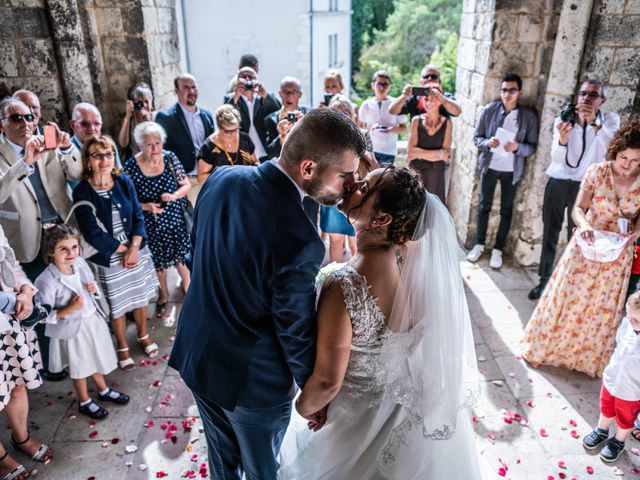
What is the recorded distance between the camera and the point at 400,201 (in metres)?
2.01

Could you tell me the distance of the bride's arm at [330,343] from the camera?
6.19 feet

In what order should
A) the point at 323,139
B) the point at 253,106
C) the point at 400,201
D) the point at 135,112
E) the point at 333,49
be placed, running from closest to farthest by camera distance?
1. the point at 323,139
2. the point at 400,201
3. the point at 135,112
4. the point at 253,106
5. the point at 333,49

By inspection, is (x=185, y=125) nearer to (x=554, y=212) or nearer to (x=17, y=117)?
(x=17, y=117)

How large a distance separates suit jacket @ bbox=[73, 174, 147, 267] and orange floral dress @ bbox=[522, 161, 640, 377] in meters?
3.07

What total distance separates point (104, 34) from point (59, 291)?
9.55ft

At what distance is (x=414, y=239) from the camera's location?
2.09 meters

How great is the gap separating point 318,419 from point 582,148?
335cm

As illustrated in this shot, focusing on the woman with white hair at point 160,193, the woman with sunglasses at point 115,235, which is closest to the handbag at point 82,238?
the woman with sunglasses at point 115,235

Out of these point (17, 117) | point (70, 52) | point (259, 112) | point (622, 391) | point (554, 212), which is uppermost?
point (70, 52)

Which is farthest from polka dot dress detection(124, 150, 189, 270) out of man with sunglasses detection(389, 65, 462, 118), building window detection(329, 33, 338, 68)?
building window detection(329, 33, 338, 68)

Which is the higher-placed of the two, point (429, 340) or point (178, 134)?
point (178, 134)

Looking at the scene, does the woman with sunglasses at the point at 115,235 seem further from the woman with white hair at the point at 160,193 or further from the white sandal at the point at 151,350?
the woman with white hair at the point at 160,193

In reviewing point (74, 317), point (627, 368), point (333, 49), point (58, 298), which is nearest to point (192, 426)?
point (74, 317)

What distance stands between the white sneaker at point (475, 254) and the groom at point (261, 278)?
3.68m
